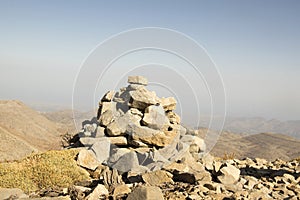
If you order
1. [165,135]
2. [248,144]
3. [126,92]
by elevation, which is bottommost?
[248,144]

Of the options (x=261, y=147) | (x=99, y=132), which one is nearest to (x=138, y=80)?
(x=99, y=132)

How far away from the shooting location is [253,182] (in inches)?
395

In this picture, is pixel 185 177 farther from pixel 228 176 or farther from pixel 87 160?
pixel 87 160

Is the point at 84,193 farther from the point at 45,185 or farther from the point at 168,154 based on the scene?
the point at 168,154

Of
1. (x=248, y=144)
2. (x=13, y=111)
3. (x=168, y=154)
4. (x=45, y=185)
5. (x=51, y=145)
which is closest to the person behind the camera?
(x=45, y=185)

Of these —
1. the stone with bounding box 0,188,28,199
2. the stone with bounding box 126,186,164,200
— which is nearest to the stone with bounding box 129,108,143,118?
the stone with bounding box 0,188,28,199

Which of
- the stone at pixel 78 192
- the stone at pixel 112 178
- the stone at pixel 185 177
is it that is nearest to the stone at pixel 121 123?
the stone at pixel 112 178

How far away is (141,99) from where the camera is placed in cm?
1573

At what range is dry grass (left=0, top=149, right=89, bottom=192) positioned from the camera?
11.6 metres

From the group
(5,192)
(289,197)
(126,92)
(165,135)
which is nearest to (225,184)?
(289,197)

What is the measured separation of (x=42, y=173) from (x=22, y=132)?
11.9 m

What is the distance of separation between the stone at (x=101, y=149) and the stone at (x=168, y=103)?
4.42 m

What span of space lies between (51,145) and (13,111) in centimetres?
801

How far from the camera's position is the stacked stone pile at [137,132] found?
1303cm
